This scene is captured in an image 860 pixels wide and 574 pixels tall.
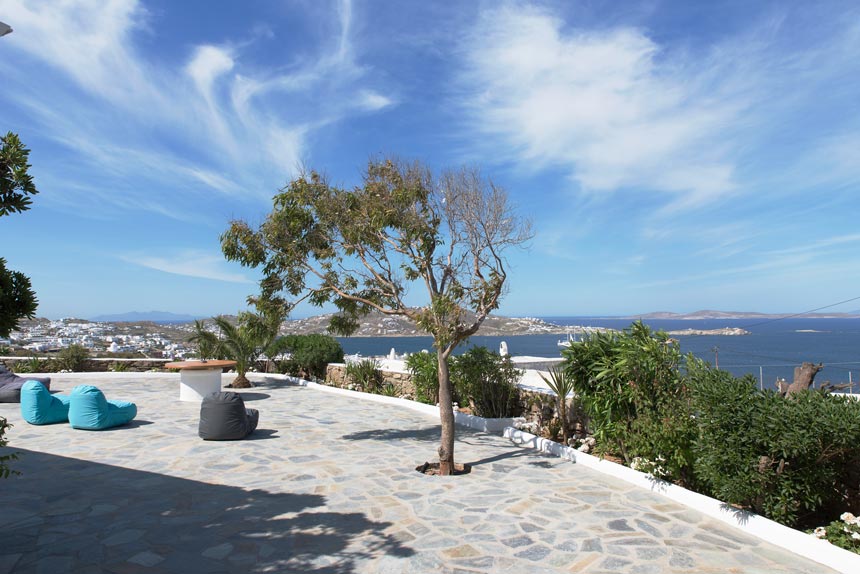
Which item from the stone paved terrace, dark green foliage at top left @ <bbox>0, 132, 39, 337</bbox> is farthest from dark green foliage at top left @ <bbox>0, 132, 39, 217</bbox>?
the stone paved terrace

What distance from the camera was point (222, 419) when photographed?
30.2ft

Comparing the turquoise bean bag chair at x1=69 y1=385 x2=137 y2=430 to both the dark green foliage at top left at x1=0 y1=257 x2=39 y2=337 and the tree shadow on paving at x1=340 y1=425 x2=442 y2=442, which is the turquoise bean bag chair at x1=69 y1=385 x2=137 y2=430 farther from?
the dark green foliage at top left at x1=0 y1=257 x2=39 y2=337

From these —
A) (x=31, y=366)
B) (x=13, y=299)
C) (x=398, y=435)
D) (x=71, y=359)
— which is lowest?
(x=398, y=435)

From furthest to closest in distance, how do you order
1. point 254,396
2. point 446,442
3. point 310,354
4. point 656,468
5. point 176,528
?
point 310,354 → point 254,396 → point 446,442 → point 656,468 → point 176,528

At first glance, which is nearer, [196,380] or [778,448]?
[778,448]

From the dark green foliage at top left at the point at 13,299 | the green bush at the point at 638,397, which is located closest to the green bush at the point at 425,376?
the green bush at the point at 638,397

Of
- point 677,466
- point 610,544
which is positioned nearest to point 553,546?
point 610,544

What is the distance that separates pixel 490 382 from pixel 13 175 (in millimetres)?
9053

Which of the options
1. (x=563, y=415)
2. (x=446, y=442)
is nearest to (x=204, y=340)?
(x=446, y=442)

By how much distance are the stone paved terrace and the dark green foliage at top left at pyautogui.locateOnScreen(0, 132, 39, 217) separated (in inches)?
119

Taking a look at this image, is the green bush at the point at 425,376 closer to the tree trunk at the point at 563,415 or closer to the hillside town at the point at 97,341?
the tree trunk at the point at 563,415

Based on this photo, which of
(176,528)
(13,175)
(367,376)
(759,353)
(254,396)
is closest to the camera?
(13,175)

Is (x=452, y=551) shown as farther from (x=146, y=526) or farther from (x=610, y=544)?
(x=146, y=526)

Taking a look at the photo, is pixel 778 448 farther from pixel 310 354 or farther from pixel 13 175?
pixel 310 354
